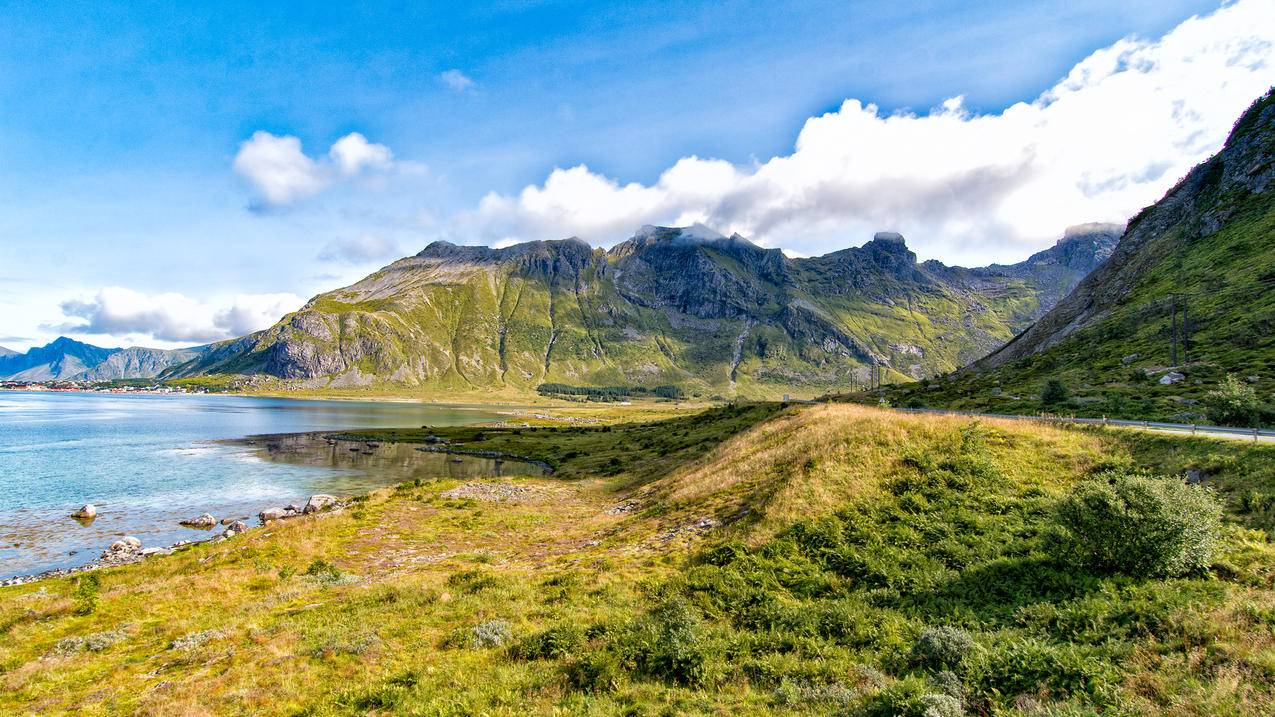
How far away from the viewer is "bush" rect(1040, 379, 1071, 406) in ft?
193

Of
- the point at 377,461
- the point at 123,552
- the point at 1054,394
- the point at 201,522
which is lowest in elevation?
the point at 377,461

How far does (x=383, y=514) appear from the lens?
4778 centimetres

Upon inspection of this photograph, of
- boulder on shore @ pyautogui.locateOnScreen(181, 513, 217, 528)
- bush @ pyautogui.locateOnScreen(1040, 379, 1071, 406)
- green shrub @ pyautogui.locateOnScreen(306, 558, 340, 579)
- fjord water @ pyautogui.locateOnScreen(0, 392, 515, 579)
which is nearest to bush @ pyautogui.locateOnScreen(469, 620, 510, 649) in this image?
green shrub @ pyautogui.locateOnScreen(306, 558, 340, 579)

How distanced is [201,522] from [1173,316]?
117896 mm

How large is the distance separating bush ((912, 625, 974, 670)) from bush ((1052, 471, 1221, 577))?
23.1 ft

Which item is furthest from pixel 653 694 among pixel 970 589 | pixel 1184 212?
pixel 1184 212

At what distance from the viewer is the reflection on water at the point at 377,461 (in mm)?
81000

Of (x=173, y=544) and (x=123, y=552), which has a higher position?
(x=123, y=552)

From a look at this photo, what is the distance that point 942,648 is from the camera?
43.6ft

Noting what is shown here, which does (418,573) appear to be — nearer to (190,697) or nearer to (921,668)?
(190,697)

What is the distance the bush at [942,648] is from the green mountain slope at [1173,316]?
48.7 metres

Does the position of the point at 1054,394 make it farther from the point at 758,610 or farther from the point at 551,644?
the point at 551,644

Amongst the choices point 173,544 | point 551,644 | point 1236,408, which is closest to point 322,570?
point 551,644

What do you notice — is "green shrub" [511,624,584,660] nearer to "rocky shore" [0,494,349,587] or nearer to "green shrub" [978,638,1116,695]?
"green shrub" [978,638,1116,695]
